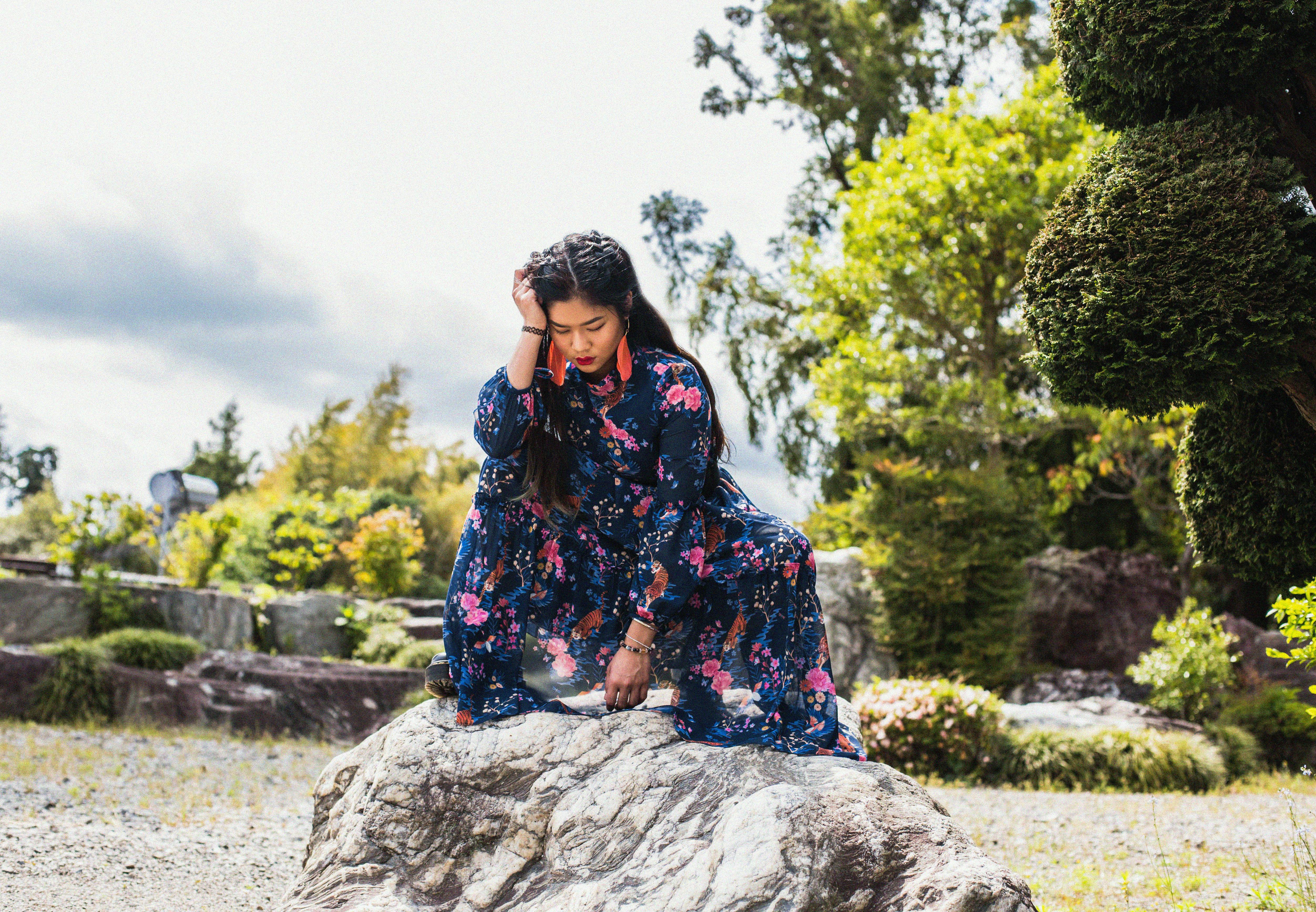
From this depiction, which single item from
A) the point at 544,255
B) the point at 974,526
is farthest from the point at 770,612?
the point at 974,526

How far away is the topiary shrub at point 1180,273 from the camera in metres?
3.29

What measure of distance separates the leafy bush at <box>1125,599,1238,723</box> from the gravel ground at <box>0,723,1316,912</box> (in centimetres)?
155

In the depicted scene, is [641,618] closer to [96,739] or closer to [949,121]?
[96,739]

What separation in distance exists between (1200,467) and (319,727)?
7.66 m

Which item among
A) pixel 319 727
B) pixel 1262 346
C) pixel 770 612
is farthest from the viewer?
pixel 319 727

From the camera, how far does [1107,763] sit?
7.68 m

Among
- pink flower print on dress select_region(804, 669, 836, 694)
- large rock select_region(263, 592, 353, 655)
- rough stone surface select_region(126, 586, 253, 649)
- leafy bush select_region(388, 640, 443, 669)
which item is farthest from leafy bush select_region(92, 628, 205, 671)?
pink flower print on dress select_region(804, 669, 836, 694)

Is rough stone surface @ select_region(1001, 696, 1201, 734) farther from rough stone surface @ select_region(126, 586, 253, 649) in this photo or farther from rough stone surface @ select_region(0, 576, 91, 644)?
rough stone surface @ select_region(0, 576, 91, 644)

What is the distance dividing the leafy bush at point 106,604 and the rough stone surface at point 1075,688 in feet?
32.3

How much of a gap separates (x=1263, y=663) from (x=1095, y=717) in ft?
9.79

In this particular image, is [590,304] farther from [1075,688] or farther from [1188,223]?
[1075,688]

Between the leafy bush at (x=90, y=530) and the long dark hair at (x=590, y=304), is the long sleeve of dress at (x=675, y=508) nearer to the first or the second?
the long dark hair at (x=590, y=304)

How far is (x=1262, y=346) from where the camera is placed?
3340mm

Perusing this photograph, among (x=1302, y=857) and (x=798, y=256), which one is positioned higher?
(x=798, y=256)
